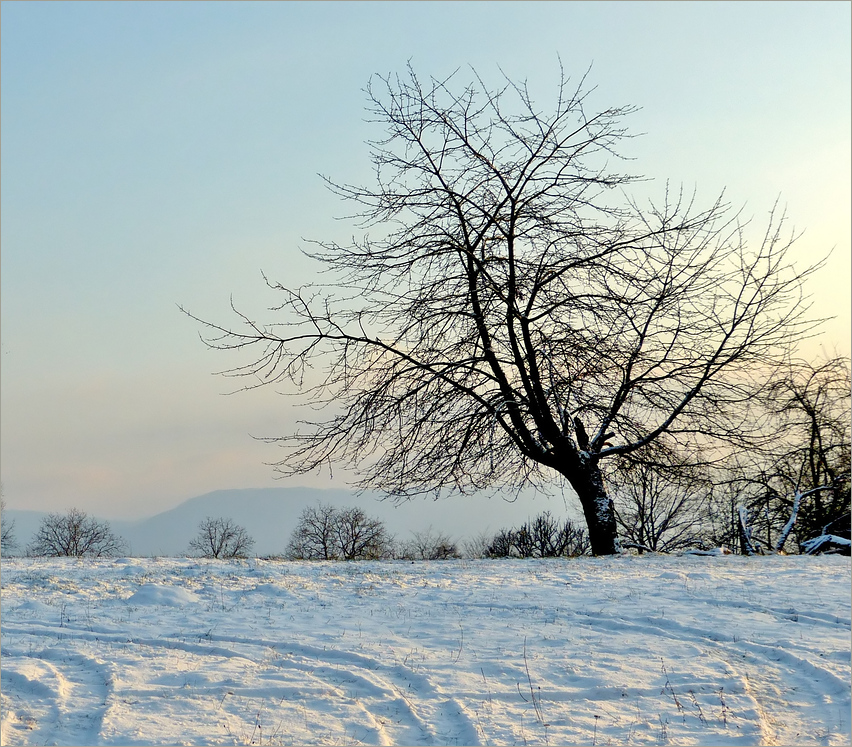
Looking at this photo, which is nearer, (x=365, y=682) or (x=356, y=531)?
(x=365, y=682)

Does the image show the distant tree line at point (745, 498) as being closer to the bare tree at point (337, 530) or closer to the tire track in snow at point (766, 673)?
the tire track in snow at point (766, 673)

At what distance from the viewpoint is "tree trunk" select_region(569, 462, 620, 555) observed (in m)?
15.7

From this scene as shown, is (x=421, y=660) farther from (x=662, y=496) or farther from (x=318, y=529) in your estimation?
(x=318, y=529)

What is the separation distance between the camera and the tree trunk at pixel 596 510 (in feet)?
51.6

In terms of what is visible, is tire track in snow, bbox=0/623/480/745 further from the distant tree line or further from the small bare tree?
the small bare tree

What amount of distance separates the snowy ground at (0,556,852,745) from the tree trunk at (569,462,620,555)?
4.90 metres

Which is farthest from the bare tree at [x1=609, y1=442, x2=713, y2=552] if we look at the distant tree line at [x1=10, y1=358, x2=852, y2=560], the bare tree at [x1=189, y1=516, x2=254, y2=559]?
the bare tree at [x1=189, y1=516, x2=254, y2=559]

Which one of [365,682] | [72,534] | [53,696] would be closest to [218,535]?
[72,534]

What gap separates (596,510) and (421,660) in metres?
9.67

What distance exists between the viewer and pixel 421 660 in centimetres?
675

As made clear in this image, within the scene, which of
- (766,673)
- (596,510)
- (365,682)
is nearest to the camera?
(365,682)

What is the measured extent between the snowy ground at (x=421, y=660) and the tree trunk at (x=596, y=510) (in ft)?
16.1

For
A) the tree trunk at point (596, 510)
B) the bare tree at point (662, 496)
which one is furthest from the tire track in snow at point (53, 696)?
the bare tree at point (662, 496)

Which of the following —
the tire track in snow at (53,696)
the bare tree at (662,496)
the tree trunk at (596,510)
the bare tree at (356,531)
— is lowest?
the tire track in snow at (53,696)
